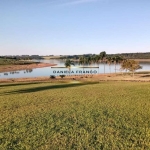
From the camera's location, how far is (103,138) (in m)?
14.4

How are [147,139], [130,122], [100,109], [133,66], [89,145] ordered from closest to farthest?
[89,145]
[147,139]
[130,122]
[100,109]
[133,66]

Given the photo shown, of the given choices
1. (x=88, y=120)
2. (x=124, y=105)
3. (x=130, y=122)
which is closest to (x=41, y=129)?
(x=88, y=120)

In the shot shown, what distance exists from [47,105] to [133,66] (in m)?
70.3

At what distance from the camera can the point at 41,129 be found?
16391mm

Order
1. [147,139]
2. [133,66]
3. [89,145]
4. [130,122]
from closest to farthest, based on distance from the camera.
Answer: [89,145]
[147,139]
[130,122]
[133,66]

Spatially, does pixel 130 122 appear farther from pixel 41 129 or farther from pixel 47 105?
pixel 47 105

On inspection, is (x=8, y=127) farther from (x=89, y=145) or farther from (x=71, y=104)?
(x=71, y=104)

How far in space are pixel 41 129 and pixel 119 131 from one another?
6.18m

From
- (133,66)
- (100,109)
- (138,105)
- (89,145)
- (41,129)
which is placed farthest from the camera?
(133,66)

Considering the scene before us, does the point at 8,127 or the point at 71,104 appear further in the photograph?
the point at 71,104

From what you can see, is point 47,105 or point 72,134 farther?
point 47,105

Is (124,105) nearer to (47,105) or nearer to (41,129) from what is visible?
(47,105)

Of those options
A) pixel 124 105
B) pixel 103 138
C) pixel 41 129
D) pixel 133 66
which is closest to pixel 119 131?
pixel 103 138

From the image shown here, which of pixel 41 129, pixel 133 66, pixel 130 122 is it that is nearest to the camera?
pixel 41 129
